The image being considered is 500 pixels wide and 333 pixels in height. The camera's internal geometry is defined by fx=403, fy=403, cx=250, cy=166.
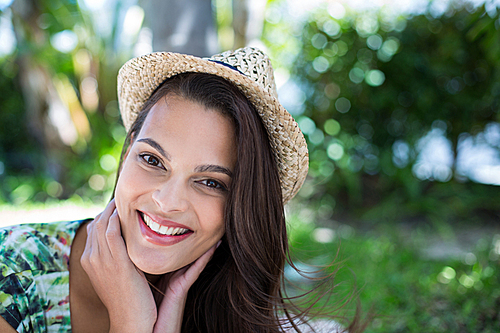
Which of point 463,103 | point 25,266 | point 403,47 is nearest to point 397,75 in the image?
point 403,47

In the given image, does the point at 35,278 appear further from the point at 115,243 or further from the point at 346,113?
the point at 346,113

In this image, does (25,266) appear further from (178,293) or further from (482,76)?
(482,76)

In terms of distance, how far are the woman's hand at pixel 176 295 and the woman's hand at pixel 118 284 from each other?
→ 0.07 meters

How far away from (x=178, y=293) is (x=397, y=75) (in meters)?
5.24

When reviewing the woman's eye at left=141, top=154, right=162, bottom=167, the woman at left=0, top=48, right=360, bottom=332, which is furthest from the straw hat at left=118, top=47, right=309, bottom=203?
the woman's eye at left=141, top=154, right=162, bottom=167

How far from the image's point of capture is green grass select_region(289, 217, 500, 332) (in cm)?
303

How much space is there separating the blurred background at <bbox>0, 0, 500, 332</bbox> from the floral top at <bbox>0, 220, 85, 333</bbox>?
320 centimetres

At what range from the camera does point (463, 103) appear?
5.93 meters

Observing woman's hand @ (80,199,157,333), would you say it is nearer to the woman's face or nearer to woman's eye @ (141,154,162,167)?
the woman's face

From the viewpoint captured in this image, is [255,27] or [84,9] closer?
[255,27]

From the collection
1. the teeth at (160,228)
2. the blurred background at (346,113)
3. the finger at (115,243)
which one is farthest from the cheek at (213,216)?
the blurred background at (346,113)

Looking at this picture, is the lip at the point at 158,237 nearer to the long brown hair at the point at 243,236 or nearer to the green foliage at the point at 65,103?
the long brown hair at the point at 243,236

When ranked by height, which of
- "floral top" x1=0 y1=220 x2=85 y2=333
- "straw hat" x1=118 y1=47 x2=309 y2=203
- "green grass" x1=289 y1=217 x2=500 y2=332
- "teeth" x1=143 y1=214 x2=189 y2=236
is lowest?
"green grass" x1=289 y1=217 x2=500 y2=332

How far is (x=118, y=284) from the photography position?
177cm
